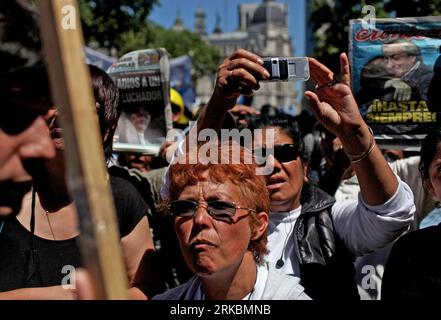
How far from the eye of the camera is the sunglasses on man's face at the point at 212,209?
6.05 feet

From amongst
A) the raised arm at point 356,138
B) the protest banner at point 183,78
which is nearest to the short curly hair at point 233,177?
the raised arm at point 356,138

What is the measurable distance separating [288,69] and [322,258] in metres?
0.73

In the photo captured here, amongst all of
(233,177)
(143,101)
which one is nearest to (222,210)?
(233,177)

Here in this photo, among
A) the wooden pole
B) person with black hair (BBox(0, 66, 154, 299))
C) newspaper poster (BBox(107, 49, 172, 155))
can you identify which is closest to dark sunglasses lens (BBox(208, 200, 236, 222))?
person with black hair (BBox(0, 66, 154, 299))

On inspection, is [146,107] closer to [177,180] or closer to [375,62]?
[375,62]

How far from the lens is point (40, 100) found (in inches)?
44.4

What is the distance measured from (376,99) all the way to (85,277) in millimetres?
2298

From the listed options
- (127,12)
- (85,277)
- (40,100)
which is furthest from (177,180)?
(127,12)

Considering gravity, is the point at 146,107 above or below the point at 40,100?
below

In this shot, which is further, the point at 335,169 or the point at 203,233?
the point at 335,169

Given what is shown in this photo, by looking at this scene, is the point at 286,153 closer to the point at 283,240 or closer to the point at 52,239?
the point at 283,240

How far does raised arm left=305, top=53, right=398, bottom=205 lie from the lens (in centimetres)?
191

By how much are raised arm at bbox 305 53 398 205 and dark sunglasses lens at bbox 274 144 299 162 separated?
24.3 inches

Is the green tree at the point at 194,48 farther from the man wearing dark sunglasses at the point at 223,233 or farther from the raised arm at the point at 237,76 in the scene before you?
the man wearing dark sunglasses at the point at 223,233
